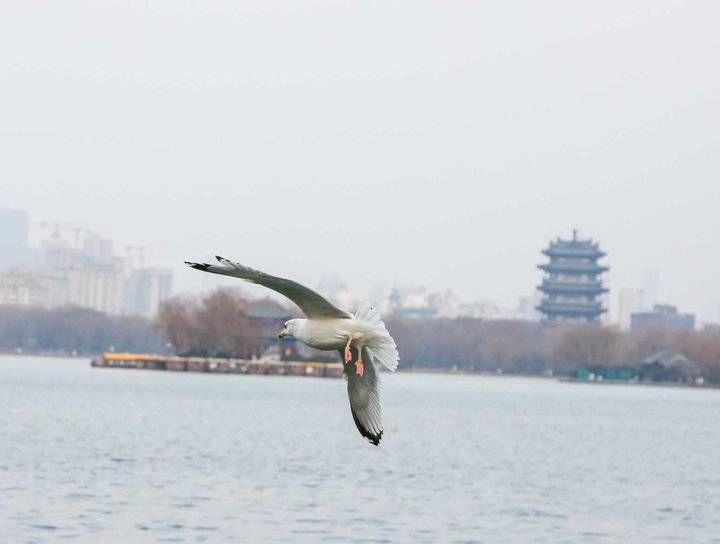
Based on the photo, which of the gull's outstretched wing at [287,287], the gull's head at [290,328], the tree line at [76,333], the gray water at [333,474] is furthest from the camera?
the tree line at [76,333]

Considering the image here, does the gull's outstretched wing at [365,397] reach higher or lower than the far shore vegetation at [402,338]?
lower

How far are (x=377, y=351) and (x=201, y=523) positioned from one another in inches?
600

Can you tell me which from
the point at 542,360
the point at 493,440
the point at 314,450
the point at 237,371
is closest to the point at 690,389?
the point at 542,360

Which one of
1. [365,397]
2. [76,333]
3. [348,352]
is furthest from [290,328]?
[76,333]

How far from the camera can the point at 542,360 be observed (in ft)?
534

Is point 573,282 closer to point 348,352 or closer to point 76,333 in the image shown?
point 76,333

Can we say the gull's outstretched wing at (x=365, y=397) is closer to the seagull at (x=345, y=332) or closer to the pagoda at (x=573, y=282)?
the seagull at (x=345, y=332)

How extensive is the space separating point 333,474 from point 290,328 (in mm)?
25325

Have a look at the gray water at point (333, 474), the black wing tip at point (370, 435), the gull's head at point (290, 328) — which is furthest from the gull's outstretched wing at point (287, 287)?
the gray water at point (333, 474)

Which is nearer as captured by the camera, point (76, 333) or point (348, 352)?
point (348, 352)

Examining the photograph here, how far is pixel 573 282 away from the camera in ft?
607

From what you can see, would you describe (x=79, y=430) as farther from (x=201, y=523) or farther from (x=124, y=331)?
(x=124, y=331)

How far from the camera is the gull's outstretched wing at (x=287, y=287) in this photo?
14.0 m

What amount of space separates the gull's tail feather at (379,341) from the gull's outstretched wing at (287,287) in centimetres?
11
